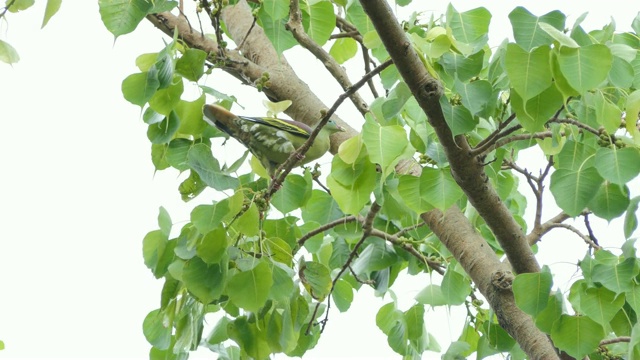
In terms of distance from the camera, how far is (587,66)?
1.19 meters

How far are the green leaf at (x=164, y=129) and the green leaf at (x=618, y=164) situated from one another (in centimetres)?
79

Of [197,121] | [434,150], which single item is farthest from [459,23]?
[197,121]

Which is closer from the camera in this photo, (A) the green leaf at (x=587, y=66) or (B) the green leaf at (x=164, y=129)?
(A) the green leaf at (x=587, y=66)

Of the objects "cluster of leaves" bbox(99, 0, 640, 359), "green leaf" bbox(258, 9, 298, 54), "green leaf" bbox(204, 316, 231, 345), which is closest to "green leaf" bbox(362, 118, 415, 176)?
"cluster of leaves" bbox(99, 0, 640, 359)

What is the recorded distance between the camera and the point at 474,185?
1.61 metres

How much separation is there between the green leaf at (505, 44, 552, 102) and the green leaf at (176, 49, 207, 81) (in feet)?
2.00

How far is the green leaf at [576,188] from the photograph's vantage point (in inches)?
55.1

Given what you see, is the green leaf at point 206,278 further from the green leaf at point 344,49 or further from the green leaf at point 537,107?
the green leaf at point 344,49

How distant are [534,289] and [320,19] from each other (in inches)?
28.7

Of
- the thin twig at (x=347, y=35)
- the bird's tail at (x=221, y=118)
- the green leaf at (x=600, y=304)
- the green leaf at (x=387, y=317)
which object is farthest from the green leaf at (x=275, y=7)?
the green leaf at (x=387, y=317)

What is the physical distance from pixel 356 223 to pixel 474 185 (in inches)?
16.0

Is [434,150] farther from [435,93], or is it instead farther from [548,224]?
[548,224]

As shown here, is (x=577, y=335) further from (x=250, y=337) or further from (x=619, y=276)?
(x=250, y=337)

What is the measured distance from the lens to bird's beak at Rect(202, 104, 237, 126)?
66.0 inches
